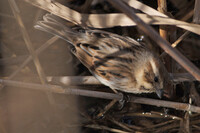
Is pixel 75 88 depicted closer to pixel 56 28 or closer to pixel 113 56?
pixel 113 56

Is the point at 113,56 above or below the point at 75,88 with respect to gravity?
above

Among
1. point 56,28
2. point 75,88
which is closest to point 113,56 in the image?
point 75,88

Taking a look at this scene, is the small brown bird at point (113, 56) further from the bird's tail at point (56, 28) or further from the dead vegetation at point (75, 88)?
the dead vegetation at point (75, 88)

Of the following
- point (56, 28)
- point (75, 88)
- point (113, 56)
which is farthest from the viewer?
point (75, 88)

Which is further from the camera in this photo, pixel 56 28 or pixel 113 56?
pixel 56 28

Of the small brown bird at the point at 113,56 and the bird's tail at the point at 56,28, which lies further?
the bird's tail at the point at 56,28

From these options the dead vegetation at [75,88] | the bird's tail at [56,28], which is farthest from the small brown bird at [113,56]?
the dead vegetation at [75,88]

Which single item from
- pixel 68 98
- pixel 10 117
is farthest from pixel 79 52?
pixel 10 117

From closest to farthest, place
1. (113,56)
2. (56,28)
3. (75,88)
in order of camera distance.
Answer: (113,56) → (56,28) → (75,88)
